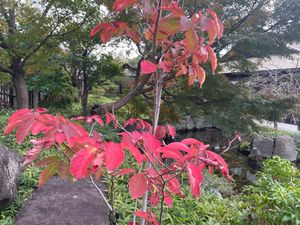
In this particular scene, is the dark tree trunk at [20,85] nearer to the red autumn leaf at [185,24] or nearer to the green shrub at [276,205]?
the green shrub at [276,205]

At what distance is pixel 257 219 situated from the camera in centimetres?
233

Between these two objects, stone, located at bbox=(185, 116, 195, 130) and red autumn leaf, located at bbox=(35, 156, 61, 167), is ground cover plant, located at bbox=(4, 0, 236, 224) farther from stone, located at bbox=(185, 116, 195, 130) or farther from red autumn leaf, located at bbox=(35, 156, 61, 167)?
stone, located at bbox=(185, 116, 195, 130)

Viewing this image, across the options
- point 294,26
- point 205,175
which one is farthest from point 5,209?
point 294,26

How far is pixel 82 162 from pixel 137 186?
0.22 meters

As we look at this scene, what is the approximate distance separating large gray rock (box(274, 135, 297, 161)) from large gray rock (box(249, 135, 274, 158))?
16 centimetres

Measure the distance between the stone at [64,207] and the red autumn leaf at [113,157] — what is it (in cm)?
193

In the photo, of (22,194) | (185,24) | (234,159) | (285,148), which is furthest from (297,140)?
(185,24)

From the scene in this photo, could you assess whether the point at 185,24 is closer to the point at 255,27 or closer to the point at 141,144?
the point at 141,144

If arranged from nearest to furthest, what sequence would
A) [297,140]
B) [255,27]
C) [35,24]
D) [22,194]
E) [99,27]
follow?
[99,27]
[22,194]
[35,24]
[255,27]
[297,140]

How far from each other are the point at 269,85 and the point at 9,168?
6.67m

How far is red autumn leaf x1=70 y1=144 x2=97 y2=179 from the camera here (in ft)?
2.52

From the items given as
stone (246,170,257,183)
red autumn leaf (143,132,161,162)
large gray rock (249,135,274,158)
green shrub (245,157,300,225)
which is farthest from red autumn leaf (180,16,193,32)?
large gray rock (249,135,274,158)

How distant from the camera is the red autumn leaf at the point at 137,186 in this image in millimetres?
898

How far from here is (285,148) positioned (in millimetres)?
8266
